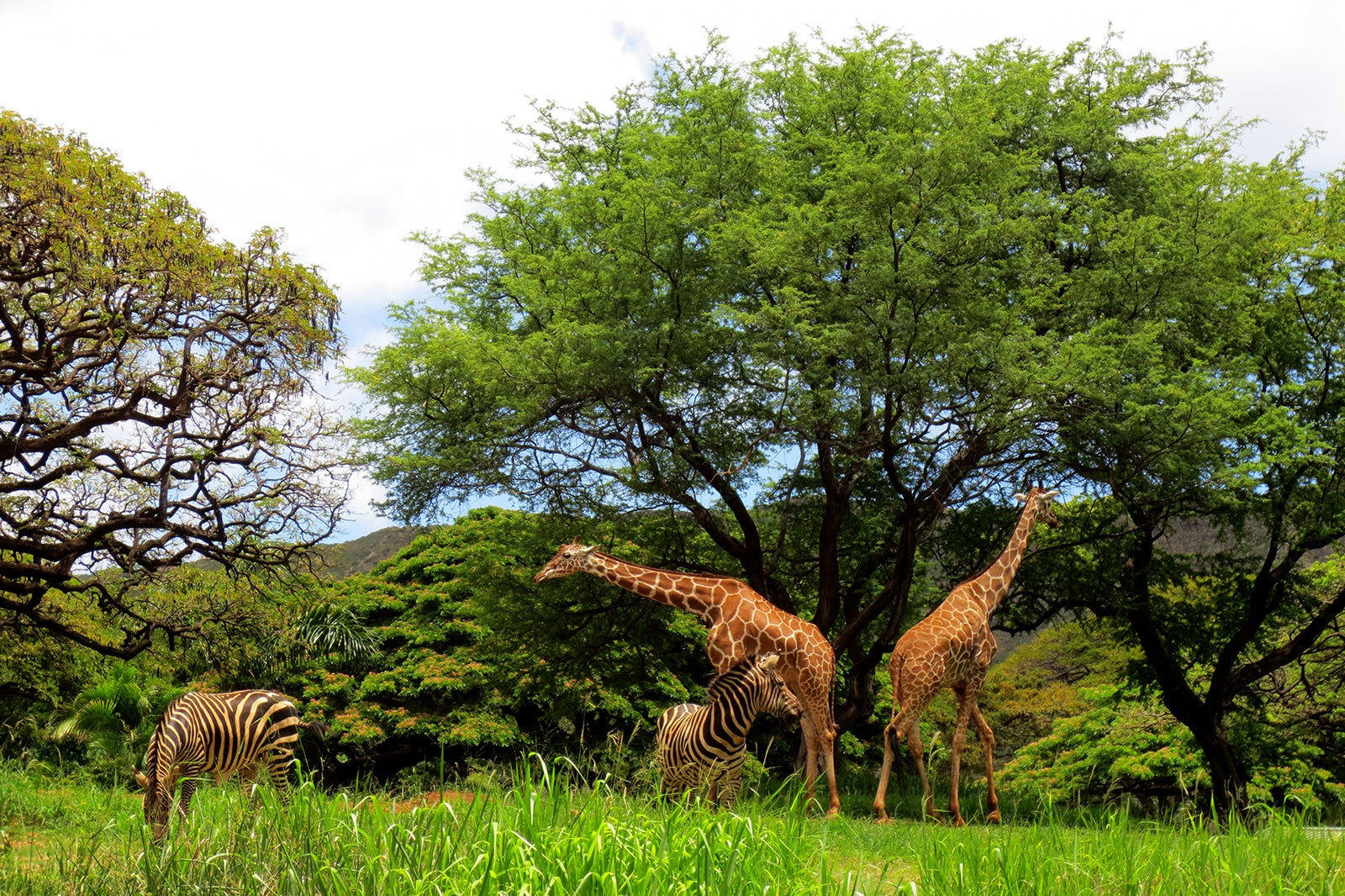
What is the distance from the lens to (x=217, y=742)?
902 cm

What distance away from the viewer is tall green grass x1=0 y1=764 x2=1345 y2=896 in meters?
5.46

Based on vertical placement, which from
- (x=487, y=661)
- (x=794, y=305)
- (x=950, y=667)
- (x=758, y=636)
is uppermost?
(x=794, y=305)

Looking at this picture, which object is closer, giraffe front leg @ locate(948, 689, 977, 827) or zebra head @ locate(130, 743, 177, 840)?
zebra head @ locate(130, 743, 177, 840)


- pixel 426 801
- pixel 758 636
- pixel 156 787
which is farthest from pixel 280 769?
pixel 758 636

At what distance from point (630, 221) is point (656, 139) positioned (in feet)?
6.39

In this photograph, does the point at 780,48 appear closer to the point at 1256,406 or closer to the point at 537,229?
the point at 537,229

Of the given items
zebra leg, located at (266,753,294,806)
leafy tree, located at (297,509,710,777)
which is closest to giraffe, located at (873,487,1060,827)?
zebra leg, located at (266,753,294,806)

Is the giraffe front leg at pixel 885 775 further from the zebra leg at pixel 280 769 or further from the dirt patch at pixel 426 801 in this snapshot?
the zebra leg at pixel 280 769

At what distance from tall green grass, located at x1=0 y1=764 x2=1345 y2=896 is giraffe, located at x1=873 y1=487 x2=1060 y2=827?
3.92m

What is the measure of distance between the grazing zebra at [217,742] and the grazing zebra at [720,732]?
3.22 metres

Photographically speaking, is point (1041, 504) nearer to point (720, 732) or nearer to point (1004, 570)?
point (1004, 570)

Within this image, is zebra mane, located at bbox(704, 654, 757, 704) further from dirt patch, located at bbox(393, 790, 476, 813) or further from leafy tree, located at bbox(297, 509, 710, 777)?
leafy tree, located at bbox(297, 509, 710, 777)

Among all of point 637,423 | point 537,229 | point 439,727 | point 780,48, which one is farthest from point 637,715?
point 780,48

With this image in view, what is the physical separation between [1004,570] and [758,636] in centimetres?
335
